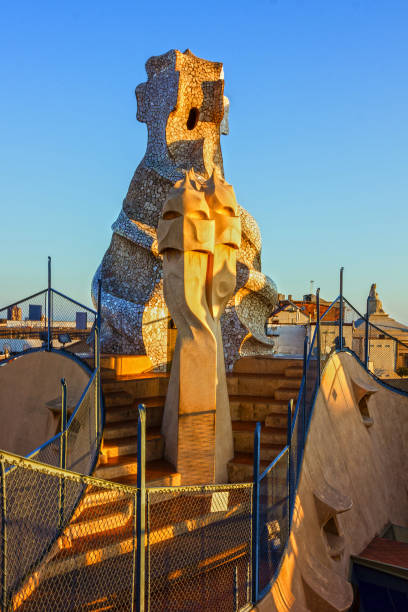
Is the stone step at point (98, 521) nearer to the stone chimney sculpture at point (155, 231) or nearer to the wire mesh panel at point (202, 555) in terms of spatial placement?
the wire mesh panel at point (202, 555)

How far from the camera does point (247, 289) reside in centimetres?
1202

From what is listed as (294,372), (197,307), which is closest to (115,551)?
(197,307)

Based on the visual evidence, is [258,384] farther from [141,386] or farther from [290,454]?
[290,454]

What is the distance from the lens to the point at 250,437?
8562 millimetres

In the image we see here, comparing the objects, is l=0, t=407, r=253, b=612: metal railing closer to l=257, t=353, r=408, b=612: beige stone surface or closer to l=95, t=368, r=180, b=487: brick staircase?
l=257, t=353, r=408, b=612: beige stone surface

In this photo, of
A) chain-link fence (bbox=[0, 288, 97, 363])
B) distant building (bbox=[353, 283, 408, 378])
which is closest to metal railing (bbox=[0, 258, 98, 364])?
chain-link fence (bbox=[0, 288, 97, 363])

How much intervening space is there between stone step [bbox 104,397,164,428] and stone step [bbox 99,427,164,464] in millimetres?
456

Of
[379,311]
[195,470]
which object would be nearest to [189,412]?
[195,470]

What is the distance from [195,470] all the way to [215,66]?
9.17 meters

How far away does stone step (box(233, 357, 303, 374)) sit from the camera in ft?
35.2

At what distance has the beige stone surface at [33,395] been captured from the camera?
362 inches

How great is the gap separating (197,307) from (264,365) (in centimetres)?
380

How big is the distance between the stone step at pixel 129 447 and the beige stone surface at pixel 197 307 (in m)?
0.27

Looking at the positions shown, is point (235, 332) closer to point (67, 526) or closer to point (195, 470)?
point (195, 470)
